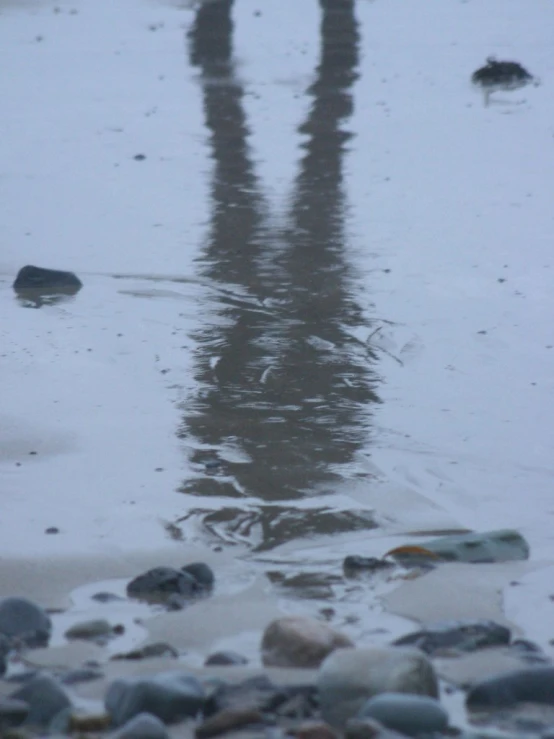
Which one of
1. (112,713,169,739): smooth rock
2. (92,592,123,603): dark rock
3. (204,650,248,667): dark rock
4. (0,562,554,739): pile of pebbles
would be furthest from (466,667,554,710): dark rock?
(92,592,123,603): dark rock

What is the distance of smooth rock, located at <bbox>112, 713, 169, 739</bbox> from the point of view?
206 cm

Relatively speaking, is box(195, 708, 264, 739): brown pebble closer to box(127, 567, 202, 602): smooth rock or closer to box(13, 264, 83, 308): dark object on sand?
box(127, 567, 202, 602): smooth rock

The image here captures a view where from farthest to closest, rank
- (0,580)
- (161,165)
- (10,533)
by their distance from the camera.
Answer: (161,165), (10,533), (0,580)

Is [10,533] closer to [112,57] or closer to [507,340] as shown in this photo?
[507,340]

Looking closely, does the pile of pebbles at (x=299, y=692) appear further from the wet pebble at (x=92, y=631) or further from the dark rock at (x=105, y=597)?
the dark rock at (x=105, y=597)

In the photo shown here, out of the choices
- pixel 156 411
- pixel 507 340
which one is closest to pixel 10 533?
pixel 156 411

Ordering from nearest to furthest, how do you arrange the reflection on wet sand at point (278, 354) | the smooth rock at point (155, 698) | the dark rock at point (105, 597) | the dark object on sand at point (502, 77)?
the smooth rock at point (155, 698) → the dark rock at point (105, 597) → the reflection on wet sand at point (278, 354) → the dark object on sand at point (502, 77)

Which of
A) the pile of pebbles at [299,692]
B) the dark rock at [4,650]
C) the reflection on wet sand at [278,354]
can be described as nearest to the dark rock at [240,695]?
the pile of pebbles at [299,692]

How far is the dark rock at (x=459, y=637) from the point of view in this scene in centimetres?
256

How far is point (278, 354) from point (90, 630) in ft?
7.14

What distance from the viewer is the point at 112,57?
1080 cm

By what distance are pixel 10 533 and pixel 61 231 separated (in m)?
3.49

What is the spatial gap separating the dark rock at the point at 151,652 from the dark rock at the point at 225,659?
91 millimetres

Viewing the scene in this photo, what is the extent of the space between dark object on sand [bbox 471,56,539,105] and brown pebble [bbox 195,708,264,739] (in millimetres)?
8500
